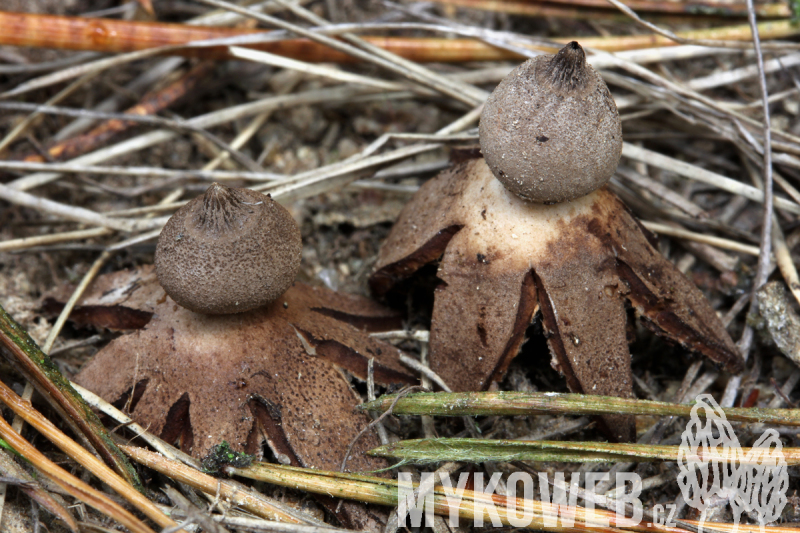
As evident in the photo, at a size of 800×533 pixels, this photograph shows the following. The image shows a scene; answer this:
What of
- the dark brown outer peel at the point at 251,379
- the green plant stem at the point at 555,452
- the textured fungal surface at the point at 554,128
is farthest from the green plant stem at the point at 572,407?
the textured fungal surface at the point at 554,128

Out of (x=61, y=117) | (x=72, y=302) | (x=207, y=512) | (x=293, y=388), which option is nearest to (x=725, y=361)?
(x=293, y=388)

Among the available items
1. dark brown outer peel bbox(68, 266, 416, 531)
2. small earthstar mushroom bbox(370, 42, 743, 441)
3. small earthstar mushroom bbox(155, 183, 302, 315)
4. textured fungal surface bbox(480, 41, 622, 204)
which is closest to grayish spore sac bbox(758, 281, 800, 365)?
small earthstar mushroom bbox(370, 42, 743, 441)

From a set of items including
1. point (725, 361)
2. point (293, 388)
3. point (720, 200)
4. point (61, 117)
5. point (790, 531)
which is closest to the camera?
point (790, 531)

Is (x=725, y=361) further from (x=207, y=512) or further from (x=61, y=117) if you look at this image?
(x=61, y=117)

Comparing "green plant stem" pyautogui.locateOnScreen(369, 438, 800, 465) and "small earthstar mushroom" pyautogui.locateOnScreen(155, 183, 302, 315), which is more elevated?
"small earthstar mushroom" pyautogui.locateOnScreen(155, 183, 302, 315)

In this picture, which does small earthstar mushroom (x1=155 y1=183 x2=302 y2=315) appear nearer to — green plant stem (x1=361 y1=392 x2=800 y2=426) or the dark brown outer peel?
the dark brown outer peel

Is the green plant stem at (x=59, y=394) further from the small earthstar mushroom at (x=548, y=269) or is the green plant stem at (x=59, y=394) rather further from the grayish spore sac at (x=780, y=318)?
the grayish spore sac at (x=780, y=318)

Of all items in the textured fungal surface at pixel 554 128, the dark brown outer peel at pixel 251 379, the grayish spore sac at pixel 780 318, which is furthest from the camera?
the grayish spore sac at pixel 780 318
